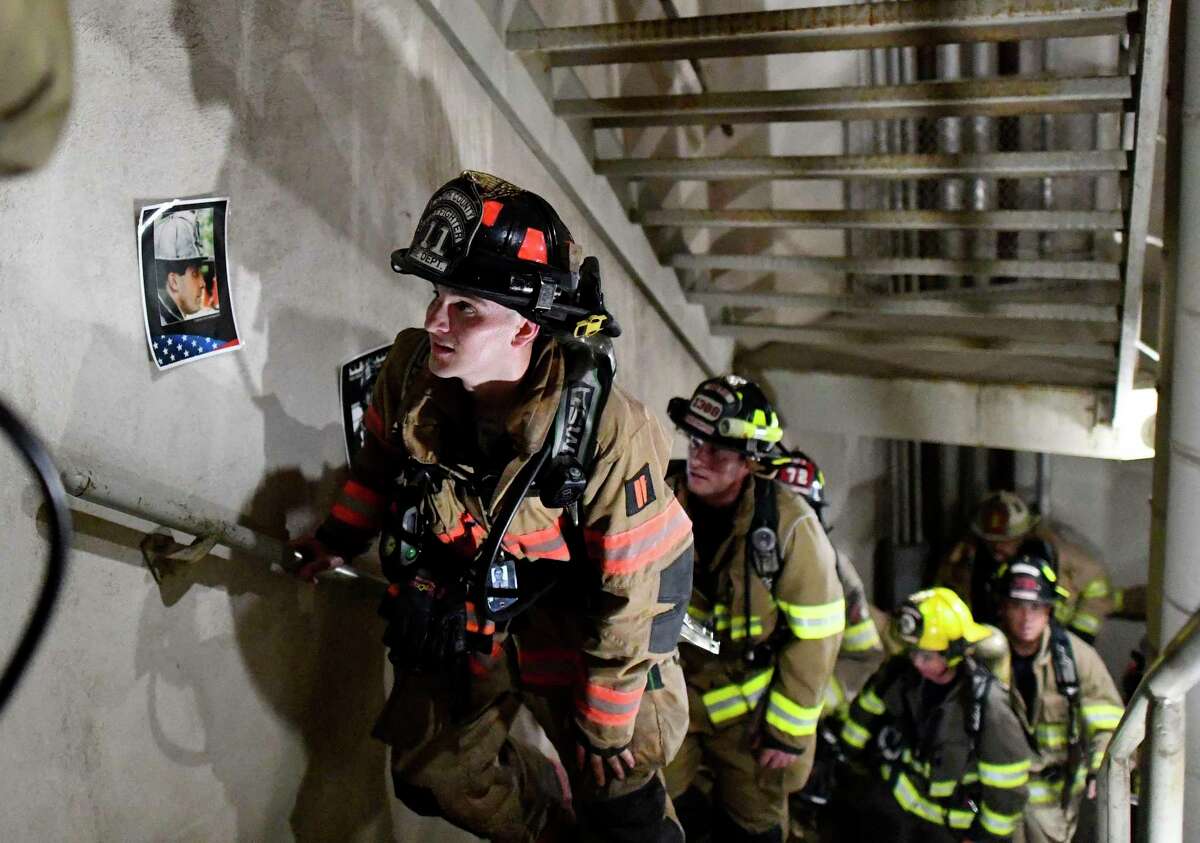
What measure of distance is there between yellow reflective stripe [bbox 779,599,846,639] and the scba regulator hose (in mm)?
2680

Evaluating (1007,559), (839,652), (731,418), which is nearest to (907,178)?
(731,418)

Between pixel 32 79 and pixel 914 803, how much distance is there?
4.64 meters

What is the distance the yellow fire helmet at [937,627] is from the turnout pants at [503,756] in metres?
1.95

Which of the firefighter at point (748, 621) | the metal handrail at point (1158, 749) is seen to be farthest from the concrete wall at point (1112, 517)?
the metal handrail at point (1158, 749)

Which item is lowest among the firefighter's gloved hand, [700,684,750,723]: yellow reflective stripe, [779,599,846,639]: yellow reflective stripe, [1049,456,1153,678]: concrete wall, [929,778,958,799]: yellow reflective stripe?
[1049,456,1153,678]: concrete wall

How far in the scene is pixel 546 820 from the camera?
2811mm

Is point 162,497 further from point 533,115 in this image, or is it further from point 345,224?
point 533,115

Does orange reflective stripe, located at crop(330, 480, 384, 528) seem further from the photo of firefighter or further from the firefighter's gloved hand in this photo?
the firefighter's gloved hand

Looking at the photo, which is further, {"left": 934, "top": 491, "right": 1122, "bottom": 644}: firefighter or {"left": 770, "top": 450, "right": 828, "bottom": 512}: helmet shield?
{"left": 934, "top": 491, "right": 1122, "bottom": 644}: firefighter

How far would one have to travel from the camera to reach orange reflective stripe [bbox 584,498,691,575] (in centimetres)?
223

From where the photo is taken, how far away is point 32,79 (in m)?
0.89

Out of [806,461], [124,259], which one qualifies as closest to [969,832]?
[806,461]

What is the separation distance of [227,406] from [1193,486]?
3.07 metres

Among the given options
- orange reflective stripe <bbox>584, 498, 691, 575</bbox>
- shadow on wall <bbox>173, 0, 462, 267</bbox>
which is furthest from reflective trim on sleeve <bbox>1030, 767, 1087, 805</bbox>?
shadow on wall <bbox>173, 0, 462, 267</bbox>
